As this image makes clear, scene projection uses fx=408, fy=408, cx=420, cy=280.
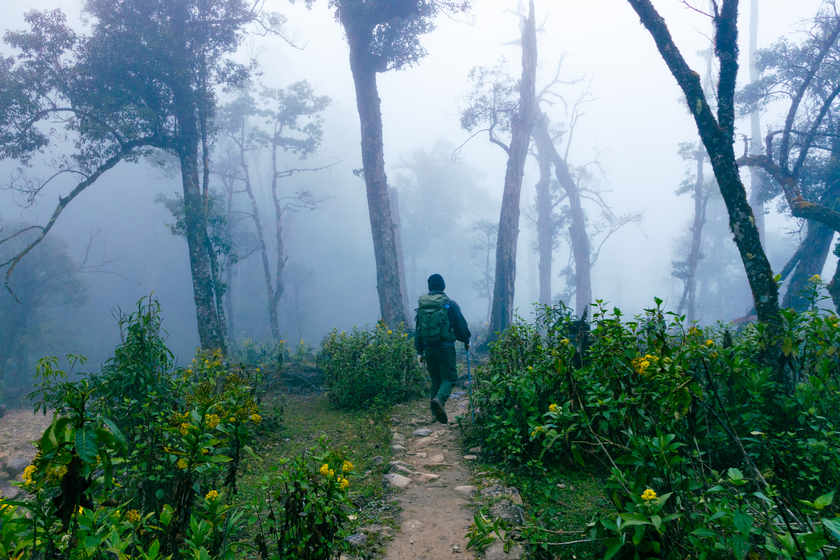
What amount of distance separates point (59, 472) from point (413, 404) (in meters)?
5.93

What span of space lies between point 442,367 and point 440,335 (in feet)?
1.58

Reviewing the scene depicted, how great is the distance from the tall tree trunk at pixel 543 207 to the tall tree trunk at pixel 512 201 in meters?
10.2

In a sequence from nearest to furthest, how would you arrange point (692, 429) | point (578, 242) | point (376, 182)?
point (692, 429) < point (376, 182) < point (578, 242)

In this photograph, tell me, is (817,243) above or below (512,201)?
below

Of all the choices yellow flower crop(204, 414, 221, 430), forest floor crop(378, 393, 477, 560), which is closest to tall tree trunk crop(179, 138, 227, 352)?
forest floor crop(378, 393, 477, 560)

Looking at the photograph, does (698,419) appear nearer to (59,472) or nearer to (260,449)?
(59,472)

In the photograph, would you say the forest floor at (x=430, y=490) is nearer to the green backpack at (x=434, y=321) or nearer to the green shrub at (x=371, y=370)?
the green shrub at (x=371, y=370)

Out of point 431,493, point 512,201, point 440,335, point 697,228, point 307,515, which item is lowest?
point 431,493

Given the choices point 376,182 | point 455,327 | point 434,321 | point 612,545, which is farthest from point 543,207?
point 612,545

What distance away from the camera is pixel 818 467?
2.63m

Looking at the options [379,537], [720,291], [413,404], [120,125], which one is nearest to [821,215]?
[413,404]

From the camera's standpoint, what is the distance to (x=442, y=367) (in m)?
Answer: 5.77

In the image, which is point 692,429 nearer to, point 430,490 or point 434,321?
point 430,490

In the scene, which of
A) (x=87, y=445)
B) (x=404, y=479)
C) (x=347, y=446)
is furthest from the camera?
(x=347, y=446)
